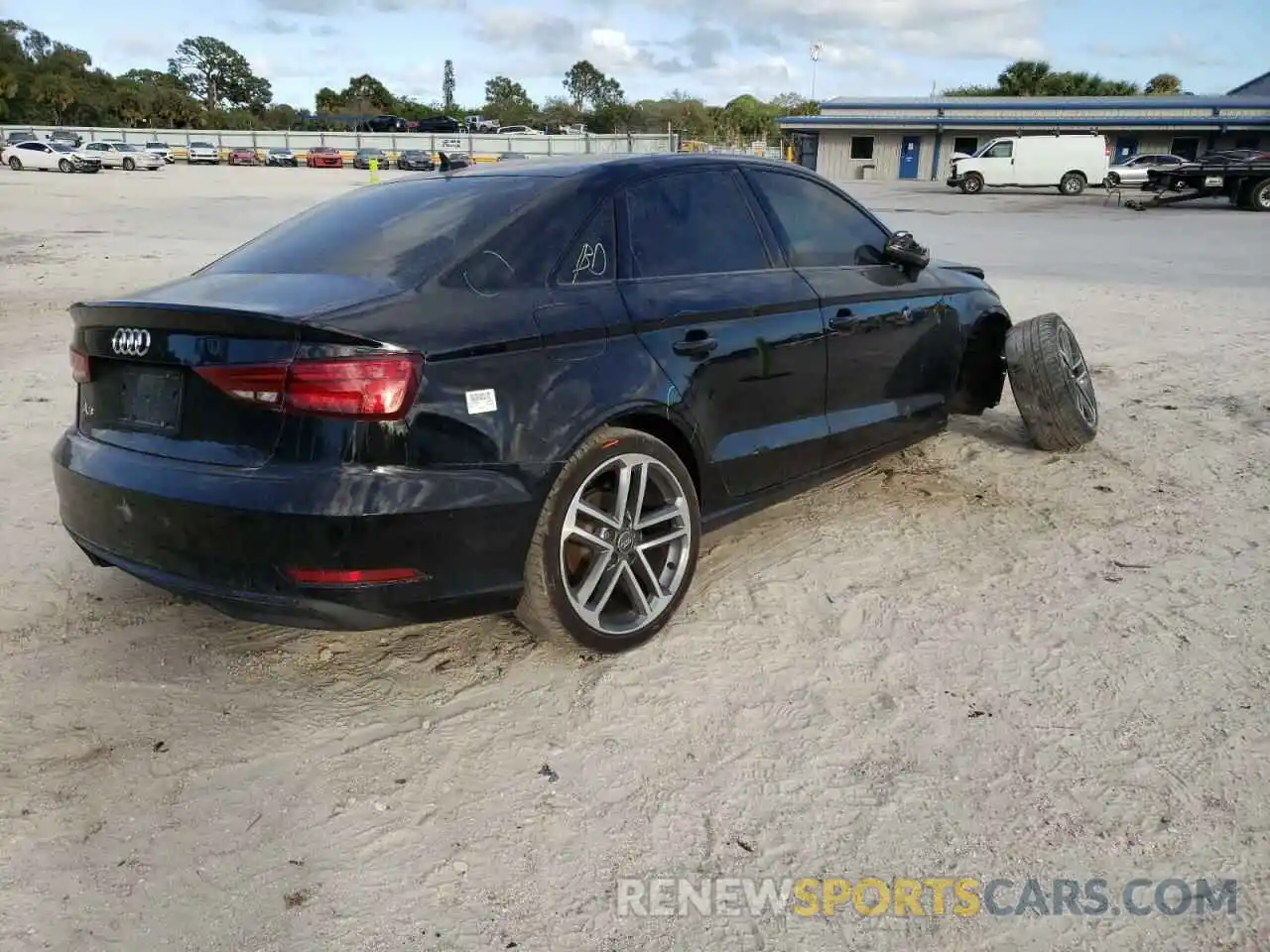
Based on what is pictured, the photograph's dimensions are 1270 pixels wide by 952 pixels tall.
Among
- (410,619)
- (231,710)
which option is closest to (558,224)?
(410,619)

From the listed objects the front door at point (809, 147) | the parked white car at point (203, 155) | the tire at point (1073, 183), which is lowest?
the tire at point (1073, 183)

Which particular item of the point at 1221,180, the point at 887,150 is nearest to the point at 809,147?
the point at 887,150

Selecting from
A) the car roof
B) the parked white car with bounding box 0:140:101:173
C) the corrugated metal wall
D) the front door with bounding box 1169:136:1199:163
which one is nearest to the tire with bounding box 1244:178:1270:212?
the corrugated metal wall

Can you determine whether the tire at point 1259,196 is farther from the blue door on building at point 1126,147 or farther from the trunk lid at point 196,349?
the trunk lid at point 196,349

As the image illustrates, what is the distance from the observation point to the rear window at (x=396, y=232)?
315 cm

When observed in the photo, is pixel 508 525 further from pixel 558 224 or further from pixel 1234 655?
pixel 1234 655

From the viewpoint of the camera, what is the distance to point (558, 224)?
3273mm

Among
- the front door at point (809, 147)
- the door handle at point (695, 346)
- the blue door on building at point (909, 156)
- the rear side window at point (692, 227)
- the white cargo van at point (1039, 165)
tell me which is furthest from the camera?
the front door at point (809, 147)

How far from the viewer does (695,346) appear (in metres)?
3.49


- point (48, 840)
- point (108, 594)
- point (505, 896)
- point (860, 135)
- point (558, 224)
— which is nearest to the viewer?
point (505, 896)

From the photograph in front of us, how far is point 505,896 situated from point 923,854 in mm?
1013

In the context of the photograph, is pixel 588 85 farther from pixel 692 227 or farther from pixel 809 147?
pixel 692 227

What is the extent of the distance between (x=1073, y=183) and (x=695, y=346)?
1444 inches

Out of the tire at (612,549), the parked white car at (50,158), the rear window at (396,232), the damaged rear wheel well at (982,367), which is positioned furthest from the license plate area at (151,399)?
the parked white car at (50,158)
